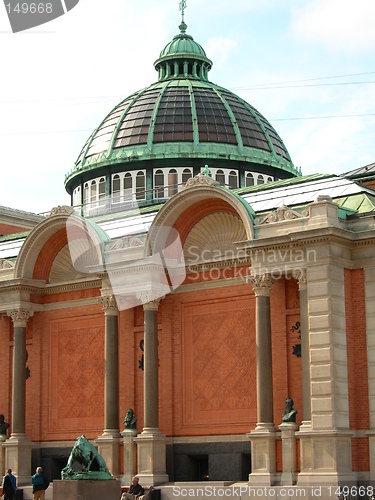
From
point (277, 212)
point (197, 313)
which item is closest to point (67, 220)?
point (197, 313)

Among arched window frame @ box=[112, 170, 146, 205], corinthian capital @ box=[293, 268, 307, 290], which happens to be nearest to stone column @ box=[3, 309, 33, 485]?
arched window frame @ box=[112, 170, 146, 205]

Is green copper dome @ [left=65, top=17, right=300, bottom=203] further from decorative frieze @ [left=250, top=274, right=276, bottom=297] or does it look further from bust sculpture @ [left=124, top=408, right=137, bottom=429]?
decorative frieze @ [left=250, top=274, right=276, bottom=297]

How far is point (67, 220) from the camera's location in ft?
133

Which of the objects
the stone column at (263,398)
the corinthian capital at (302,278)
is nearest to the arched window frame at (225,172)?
the stone column at (263,398)

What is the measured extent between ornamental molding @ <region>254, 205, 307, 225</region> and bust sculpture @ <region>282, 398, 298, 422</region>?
6083 millimetres

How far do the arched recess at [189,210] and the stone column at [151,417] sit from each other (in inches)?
88.1

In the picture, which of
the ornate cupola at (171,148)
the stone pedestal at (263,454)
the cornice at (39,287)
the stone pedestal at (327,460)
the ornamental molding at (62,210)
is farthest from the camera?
the ornate cupola at (171,148)

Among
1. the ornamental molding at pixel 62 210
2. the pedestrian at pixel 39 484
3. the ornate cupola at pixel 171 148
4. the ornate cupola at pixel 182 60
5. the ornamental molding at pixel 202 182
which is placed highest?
the ornate cupola at pixel 182 60

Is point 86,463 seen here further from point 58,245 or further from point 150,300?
point 58,245

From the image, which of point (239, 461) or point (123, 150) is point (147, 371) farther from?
point (123, 150)

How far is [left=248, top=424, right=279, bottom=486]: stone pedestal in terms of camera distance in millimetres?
33562

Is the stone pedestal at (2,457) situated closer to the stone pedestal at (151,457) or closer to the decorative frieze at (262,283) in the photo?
the stone pedestal at (151,457)

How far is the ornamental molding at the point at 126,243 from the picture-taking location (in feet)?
127

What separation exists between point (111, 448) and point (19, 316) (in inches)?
290
